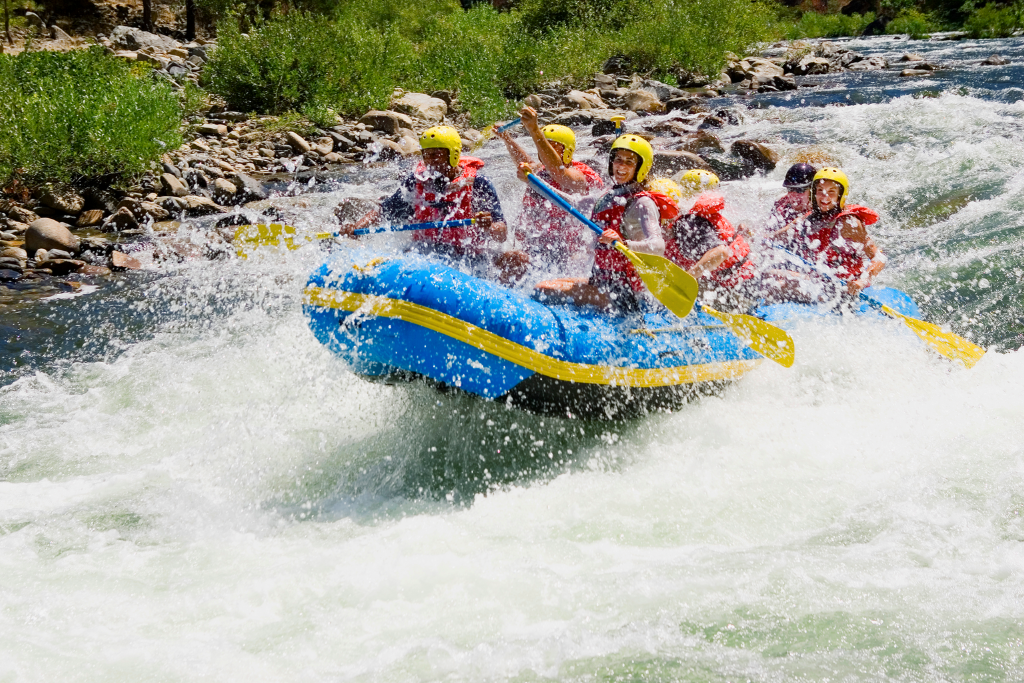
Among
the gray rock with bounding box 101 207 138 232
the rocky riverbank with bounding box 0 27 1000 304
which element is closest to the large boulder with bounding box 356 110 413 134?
the rocky riverbank with bounding box 0 27 1000 304

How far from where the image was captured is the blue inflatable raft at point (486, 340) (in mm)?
3977

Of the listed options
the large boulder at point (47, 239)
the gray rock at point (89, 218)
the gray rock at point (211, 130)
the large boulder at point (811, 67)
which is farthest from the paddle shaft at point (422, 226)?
the large boulder at point (811, 67)

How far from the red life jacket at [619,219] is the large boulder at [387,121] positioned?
350 inches

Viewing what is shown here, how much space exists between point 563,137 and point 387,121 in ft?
26.4

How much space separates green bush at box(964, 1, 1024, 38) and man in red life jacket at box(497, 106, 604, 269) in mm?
26538

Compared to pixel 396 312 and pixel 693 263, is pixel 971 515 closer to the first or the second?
pixel 693 263

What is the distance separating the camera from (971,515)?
3.88 m

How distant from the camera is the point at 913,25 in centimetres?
3198

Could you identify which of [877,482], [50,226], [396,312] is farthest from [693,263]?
[50,226]

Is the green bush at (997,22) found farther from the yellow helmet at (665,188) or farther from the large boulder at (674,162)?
the yellow helmet at (665,188)

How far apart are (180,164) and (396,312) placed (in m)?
7.55

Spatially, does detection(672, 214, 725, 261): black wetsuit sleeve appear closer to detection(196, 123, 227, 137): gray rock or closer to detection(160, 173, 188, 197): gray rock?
detection(160, 173, 188, 197): gray rock

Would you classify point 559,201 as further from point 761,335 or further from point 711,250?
point 761,335

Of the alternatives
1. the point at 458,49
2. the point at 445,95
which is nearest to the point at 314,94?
the point at 445,95
